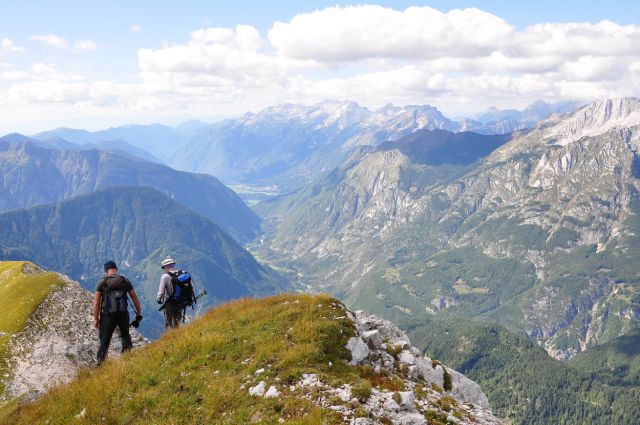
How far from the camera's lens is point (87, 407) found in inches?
758

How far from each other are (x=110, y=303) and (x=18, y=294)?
52.1ft

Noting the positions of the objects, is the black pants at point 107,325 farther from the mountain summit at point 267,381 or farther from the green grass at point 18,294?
the green grass at point 18,294

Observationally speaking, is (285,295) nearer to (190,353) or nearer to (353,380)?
(190,353)

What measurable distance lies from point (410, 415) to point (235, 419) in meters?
7.30

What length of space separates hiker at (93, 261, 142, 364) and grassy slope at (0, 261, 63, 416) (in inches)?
308

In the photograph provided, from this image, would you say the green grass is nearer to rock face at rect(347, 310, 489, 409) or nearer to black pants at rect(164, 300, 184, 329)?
black pants at rect(164, 300, 184, 329)

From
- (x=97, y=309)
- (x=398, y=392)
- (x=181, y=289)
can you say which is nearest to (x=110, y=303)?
(x=97, y=309)

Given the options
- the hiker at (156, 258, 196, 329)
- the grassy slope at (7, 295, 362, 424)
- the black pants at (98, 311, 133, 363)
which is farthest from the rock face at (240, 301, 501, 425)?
the hiker at (156, 258, 196, 329)

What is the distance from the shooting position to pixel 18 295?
33.9 metres

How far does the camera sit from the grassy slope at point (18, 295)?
29.7 metres

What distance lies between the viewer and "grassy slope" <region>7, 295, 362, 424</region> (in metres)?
18.4

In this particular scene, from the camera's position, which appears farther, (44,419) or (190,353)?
(190,353)

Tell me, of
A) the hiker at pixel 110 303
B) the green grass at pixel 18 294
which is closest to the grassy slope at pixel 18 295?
the green grass at pixel 18 294

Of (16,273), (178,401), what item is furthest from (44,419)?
(16,273)
